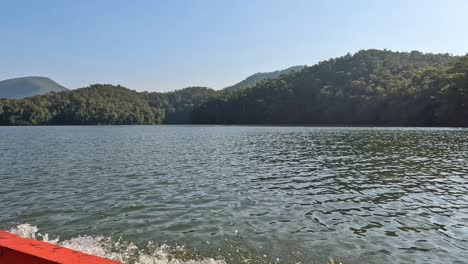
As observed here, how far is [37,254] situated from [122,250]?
32.0 ft

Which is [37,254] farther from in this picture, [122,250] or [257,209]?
[257,209]

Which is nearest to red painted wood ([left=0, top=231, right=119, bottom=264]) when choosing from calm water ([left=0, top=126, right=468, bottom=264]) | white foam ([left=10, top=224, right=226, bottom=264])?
white foam ([left=10, top=224, right=226, bottom=264])

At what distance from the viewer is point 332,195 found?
2195 centimetres

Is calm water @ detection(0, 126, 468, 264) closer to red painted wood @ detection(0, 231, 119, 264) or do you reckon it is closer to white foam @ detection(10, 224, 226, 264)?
white foam @ detection(10, 224, 226, 264)

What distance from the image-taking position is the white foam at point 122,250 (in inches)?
460

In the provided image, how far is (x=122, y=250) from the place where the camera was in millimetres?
12602

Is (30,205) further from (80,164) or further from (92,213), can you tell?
(80,164)

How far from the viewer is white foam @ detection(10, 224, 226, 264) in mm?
11695

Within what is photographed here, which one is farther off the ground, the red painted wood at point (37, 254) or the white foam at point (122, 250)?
→ the red painted wood at point (37, 254)

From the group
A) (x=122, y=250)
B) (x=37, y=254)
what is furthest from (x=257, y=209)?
(x=37, y=254)

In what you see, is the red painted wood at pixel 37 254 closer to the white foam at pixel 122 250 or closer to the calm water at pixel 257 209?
the white foam at pixel 122 250

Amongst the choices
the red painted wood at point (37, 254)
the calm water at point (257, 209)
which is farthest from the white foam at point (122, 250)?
the red painted wood at point (37, 254)

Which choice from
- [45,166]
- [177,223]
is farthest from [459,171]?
[45,166]

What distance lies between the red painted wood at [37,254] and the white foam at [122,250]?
27.1 ft
